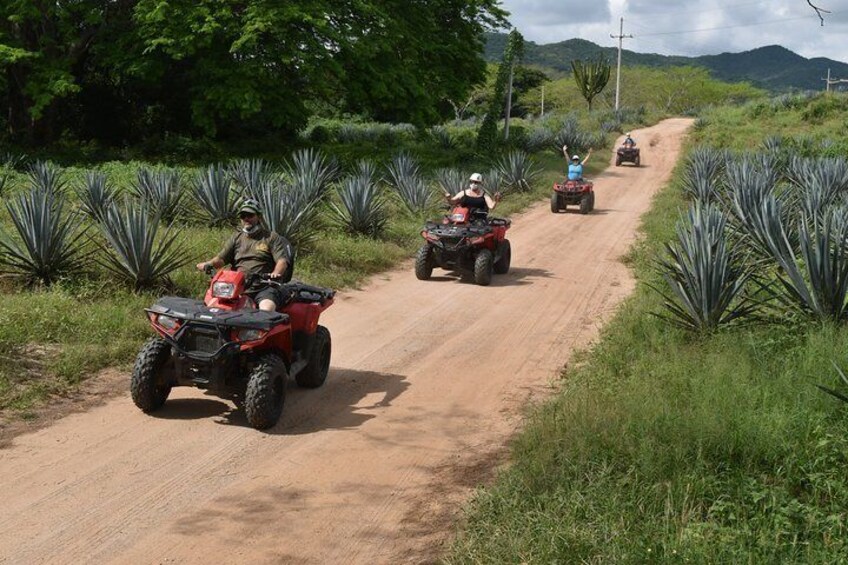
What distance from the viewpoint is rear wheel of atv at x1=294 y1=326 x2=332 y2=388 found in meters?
7.48

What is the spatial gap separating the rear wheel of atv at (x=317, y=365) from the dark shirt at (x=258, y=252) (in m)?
0.72

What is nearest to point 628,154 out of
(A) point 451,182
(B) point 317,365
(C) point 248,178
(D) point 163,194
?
(A) point 451,182

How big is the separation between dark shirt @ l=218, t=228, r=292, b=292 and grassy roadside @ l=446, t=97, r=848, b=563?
2571 mm

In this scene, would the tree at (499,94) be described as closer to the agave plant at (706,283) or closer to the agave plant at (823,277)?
the agave plant at (706,283)

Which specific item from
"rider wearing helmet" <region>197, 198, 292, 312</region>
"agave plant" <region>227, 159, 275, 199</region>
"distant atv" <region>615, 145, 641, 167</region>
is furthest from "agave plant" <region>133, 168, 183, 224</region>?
"distant atv" <region>615, 145, 641, 167</region>

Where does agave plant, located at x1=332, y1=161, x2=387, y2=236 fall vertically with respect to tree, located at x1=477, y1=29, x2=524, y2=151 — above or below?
below

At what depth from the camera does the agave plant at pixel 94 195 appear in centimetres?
1377

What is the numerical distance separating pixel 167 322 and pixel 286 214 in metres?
6.57

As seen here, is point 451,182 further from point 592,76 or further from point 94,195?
point 592,76

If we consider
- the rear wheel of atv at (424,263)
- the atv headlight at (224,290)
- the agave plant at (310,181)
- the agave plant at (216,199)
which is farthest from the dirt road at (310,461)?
the agave plant at (310,181)

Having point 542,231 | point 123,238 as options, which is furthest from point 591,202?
point 123,238

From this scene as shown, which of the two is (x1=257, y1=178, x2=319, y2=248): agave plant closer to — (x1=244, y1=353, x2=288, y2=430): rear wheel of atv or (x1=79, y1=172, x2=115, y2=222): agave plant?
(x1=79, y1=172, x2=115, y2=222): agave plant

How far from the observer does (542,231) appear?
19.0 metres

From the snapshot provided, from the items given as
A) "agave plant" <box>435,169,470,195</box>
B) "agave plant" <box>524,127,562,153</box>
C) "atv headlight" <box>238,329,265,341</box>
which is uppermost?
"agave plant" <box>524,127,562,153</box>
